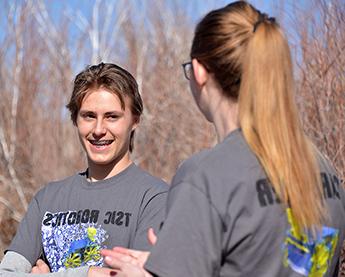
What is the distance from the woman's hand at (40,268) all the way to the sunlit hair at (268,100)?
1.12m

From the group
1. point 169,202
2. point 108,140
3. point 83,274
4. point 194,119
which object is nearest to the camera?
point 169,202

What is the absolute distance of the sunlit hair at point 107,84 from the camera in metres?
2.98

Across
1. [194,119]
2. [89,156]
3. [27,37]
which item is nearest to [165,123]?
[194,119]

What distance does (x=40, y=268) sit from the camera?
285 centimetres

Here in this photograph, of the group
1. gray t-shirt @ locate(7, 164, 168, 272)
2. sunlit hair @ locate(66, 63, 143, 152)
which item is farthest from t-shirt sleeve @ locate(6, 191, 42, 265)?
sunlit hair @ locate(66, 63, 143, 152)

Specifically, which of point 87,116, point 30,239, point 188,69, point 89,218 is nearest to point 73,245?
point 89,218

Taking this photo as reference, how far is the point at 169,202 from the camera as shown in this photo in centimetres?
211

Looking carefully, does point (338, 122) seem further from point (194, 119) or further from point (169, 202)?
point (194, 119)

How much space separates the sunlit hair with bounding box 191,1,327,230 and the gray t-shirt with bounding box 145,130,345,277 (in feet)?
0.15

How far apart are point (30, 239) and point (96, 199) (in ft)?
1.04

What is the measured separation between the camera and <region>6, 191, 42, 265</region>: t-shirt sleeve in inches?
115

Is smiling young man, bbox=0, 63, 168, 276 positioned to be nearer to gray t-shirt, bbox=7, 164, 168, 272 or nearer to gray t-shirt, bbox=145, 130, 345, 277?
gray t-shirt, bbox=7, 164, 168, 272

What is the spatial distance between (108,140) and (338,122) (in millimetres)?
1949

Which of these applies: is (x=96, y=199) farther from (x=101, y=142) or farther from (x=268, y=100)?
(x=268, y=100)
